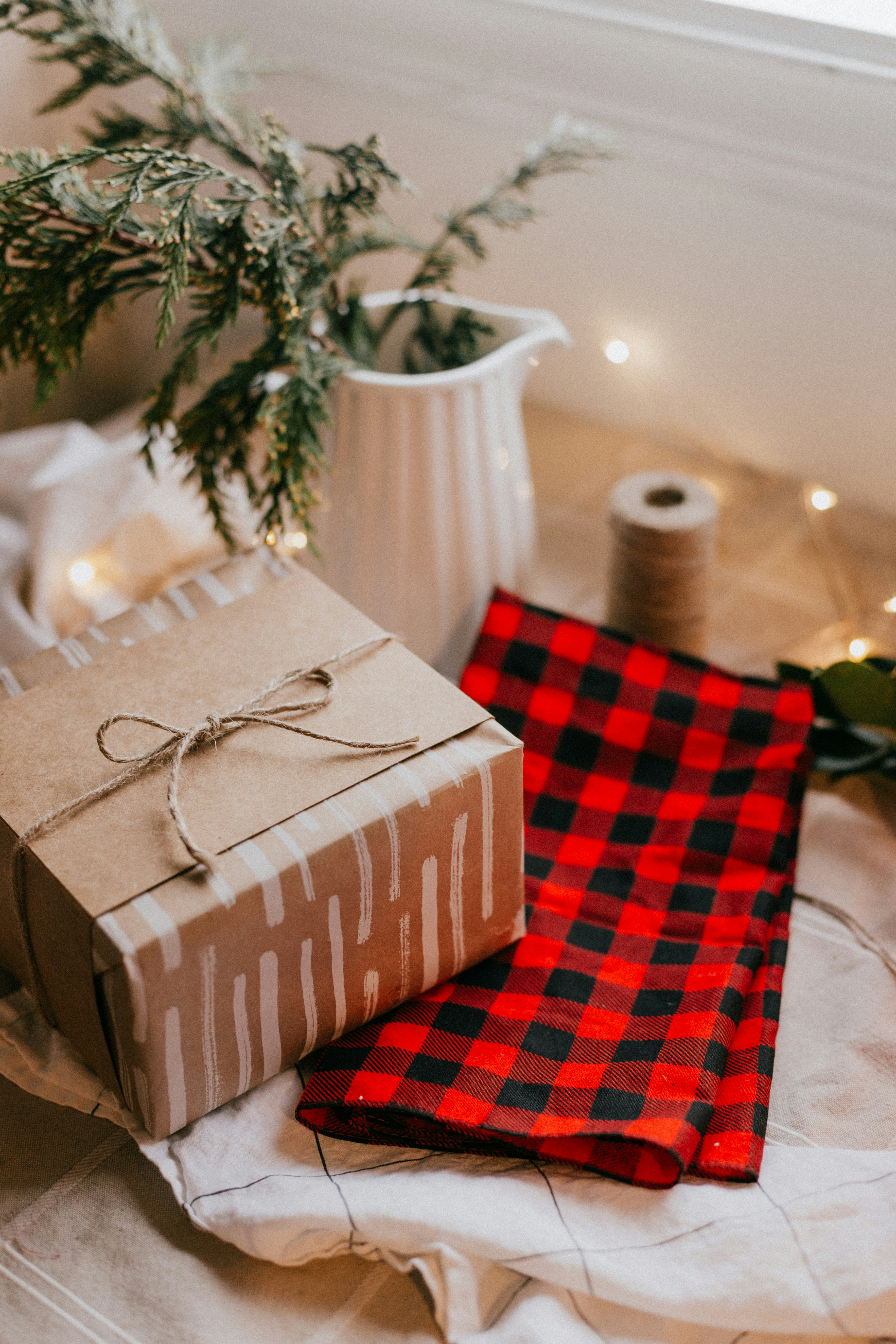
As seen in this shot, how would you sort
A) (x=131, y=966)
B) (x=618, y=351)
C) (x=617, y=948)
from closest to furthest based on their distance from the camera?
(x=131, y=966), (x=617, y=948), (x=618, y=351)

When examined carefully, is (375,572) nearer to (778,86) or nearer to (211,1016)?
(211,1016)

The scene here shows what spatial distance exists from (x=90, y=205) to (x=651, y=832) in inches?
24.0

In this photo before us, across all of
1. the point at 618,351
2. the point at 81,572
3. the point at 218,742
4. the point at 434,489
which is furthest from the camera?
the point at 618,351

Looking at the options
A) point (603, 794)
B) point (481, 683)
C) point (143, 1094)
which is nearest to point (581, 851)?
point (603, 794)

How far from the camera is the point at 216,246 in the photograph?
83cm

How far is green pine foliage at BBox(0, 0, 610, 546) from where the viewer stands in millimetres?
770

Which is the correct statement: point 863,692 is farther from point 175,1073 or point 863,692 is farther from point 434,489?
point 175,1073

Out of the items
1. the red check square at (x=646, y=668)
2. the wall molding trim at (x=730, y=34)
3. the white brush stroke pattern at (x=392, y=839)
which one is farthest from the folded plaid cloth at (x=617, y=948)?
the wall molding trim at (x=730, y=34)

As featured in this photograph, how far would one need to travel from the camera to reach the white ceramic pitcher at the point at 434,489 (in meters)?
0.91

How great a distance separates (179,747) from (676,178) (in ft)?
2.57

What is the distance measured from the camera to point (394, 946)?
0.72m

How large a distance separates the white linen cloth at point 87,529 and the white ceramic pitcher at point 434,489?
0.17 m

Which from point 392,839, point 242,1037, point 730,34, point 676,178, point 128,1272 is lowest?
point 128,1272

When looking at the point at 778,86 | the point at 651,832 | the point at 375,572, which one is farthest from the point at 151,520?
the point at 778,86
